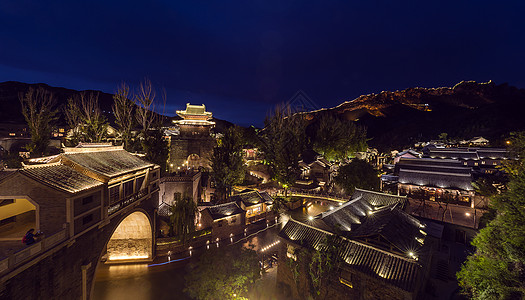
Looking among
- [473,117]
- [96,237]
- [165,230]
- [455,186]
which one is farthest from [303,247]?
[473,117]

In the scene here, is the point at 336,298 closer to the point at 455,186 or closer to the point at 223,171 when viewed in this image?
the point at 223,171

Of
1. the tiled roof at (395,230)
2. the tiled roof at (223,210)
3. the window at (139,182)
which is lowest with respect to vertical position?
the tiled roof at (223,210)

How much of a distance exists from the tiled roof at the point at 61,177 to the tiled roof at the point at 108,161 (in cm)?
77

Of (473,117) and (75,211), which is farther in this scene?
(473,117)

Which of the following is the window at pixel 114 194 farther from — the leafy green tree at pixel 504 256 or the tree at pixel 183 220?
the leafy green tree at pixel 504 256

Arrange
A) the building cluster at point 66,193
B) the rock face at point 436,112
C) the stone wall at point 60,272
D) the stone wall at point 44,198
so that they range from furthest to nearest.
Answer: the rock face at point 436,112 → the building cluster at point 66,193 → the stone wall at point 44,198 → the stone wall at point 60,272

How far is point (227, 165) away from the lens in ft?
105

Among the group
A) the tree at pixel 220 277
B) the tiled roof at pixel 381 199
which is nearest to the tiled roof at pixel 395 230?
the tiled roof at pixel 381 199

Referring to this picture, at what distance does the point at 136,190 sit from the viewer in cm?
1898

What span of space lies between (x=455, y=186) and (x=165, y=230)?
41460 millimetres

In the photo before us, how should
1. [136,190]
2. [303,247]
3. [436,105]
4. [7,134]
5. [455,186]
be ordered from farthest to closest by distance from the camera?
[436,105]
[7,134]
[455,186]
[136,190]
[303,247]

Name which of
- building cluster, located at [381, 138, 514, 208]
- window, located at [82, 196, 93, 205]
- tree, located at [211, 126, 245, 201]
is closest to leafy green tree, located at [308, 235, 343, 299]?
window, located at [82, 196, 93, 205]

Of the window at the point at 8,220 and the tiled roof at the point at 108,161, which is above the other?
the tiled roof at the point at 108,161

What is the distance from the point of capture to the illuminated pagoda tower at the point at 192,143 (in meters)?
39.9
